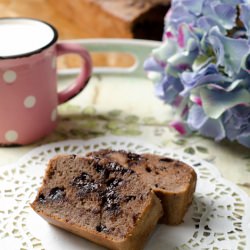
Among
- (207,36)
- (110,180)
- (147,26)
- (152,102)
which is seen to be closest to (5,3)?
(147,26)

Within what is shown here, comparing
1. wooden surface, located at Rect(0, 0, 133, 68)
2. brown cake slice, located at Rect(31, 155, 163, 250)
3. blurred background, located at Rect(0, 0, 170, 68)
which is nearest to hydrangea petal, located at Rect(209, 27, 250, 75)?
brown cake slice, located at Rect(31, 155, 163, 250)

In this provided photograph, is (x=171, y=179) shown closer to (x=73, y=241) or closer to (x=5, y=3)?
(x=73, y=241)

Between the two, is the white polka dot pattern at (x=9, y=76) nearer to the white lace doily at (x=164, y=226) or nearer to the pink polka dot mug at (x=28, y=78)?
the pink polka dot mug at (x=28, y=78)

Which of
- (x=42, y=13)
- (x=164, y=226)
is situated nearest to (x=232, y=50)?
(x=164, y=226)

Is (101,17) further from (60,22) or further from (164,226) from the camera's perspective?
(164,226)

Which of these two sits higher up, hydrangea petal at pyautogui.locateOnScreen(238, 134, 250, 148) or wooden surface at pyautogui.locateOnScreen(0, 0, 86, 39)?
hydrangea petal at pyautogui.locateOnScreen(238, 134, 250, 148)

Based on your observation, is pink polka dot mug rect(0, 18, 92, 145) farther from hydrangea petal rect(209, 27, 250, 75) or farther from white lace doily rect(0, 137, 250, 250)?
hydrangea petal rect(209, 27, 250, 75)
